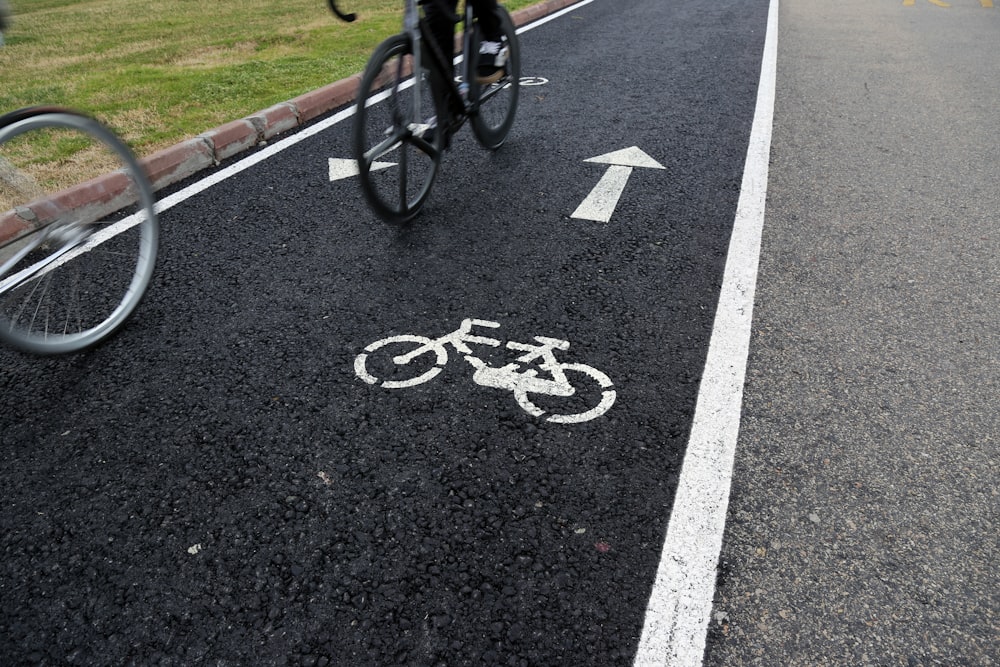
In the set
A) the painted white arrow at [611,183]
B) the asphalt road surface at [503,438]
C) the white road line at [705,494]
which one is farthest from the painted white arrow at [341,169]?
the white road line at [705,494]

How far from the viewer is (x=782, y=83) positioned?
7676mm

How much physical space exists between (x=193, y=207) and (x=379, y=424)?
8.72 feet

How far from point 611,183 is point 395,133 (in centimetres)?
166

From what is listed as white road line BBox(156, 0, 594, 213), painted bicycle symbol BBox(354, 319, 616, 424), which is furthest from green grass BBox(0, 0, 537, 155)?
painted bicycle symbol BBox(354, 319, 616, 424)

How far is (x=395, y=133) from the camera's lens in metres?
4.06

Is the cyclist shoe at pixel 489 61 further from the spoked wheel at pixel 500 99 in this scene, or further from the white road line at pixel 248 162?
the white road line at pixel 248 162

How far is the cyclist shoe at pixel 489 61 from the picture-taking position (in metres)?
4.92

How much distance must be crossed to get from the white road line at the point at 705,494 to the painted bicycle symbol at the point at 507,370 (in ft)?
1.43

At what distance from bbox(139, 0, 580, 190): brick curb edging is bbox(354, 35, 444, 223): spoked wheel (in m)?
1.70

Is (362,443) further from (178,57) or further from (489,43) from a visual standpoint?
(178,57)

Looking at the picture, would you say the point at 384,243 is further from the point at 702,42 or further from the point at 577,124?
the point at 702,42

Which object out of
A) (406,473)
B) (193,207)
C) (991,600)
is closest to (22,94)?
(193,207)

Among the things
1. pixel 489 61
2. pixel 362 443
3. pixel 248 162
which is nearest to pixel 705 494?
pixel 362 443

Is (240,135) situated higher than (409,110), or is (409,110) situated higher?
(409,110)
